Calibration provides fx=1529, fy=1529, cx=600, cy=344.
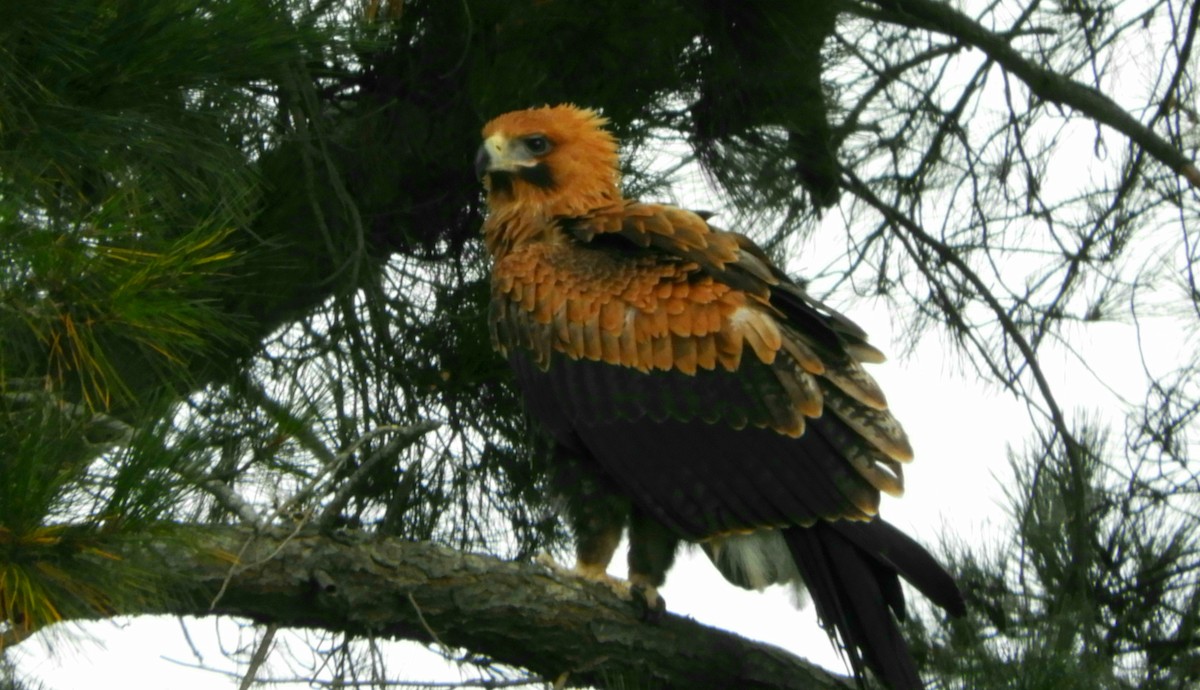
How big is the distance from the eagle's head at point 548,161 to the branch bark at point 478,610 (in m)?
1.21

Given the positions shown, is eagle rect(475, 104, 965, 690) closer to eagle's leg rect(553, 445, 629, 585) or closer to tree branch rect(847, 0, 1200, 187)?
eagle's leg rect(553, 445, 629, 585)

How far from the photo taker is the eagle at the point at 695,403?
358 centimetres

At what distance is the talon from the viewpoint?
3570 mm

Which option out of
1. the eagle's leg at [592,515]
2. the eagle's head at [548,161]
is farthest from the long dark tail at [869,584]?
the eagle's head at [548,161]

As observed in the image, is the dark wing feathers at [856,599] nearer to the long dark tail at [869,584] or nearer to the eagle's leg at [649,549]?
the long dark tail at [869,584]

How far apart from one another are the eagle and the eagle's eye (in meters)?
0.09

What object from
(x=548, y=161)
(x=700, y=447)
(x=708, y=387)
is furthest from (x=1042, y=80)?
(x=700, y=447)

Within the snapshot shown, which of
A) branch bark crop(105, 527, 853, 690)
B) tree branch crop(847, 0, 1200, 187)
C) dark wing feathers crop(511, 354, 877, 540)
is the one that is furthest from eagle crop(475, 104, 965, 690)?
tree branch crop(847, 0, 1200, 187)

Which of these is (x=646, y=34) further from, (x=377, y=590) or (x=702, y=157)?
(x=377, y=590)

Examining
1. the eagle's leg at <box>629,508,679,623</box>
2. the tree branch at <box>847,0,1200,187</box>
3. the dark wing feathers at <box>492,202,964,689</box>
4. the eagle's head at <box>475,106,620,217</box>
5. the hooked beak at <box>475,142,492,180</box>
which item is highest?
the tree branch at <box>847,0,1200,187</box>

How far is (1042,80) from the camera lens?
4.86 m

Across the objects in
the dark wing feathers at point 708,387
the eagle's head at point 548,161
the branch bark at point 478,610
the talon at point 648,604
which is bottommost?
the branch bark at point 478,610

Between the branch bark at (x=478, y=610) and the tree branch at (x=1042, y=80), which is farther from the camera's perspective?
the tree branch at (x=1042, y=80)

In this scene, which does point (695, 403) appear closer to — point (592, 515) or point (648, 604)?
point (592, 515)
